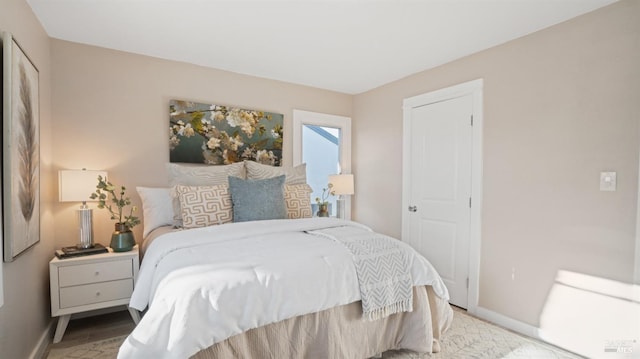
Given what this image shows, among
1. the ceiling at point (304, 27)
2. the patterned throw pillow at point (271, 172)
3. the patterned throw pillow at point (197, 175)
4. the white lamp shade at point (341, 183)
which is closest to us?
the ceiling at point (304, 27)

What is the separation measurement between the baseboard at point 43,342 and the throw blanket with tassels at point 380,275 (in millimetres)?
2024

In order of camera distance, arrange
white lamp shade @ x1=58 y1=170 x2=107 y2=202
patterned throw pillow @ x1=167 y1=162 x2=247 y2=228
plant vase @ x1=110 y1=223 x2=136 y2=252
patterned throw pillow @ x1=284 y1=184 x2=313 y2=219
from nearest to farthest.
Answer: white lamp shade @ x1=58 y1=170 x2=107 y2=202 → plant vase @ x1=110 y1=223 x2=136 y2=252 → patterned throw pillow @ x1=167 y1=162 x2=247 y2=228 → patterned throw pillow @ x1=284 y1=184 x2=313 y2=219

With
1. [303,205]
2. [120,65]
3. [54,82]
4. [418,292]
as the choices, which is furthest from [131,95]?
[418,292]

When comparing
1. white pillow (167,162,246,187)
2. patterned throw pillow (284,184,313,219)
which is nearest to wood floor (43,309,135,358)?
white pillow (167,162,246,187)

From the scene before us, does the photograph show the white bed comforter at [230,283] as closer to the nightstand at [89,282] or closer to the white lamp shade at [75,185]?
the nightstand at [89,282]

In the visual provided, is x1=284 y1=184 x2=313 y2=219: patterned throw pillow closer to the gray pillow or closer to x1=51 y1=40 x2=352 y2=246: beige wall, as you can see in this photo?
the gray pillow

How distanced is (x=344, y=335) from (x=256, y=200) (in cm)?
126

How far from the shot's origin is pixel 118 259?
2.42 metres

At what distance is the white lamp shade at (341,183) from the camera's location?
12.8 ft

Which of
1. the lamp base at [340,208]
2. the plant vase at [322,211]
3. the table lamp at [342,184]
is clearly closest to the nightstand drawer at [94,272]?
the plant vase at [322,211]

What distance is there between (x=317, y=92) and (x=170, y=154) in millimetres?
1942

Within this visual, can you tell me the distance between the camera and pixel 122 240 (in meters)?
2.52

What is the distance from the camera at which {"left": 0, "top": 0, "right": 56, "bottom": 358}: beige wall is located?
1.70 meters

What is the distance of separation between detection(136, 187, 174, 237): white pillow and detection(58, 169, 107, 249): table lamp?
1.20ft
